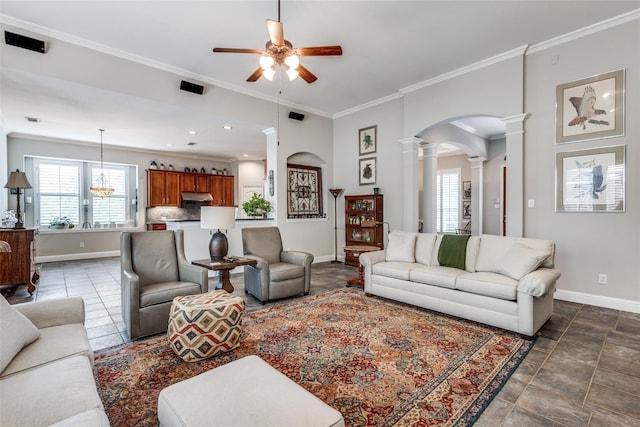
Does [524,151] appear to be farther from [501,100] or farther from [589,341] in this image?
[589,341]

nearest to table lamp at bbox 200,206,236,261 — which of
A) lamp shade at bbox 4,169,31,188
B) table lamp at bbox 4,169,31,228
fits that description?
table lamp at bbox 4,169,31,228

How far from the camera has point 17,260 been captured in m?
4.27

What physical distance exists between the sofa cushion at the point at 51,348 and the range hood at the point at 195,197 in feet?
24.9

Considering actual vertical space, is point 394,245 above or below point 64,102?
below

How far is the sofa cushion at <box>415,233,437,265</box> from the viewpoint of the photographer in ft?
13.0

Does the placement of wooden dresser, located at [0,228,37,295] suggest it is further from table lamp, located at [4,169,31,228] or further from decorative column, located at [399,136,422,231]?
decorative column, located at [399,136,422,231]

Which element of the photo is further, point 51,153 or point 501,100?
point 51,153

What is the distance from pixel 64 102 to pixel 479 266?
630cm

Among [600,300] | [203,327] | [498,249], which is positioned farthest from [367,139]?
[203,327]

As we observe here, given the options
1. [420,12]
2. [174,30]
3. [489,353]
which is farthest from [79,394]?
[420,12]

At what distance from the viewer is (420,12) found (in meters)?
3.35

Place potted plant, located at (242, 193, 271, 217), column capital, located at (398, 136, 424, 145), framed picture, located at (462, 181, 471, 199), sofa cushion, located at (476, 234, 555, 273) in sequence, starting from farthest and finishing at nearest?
framed picture, located at (462, 181, 471, 199), potted plant, located at (242, 193, 271, 217), column capital, located at (398, 136, 424, 145), sofa cushion, located at (476, 234, 555, 273)

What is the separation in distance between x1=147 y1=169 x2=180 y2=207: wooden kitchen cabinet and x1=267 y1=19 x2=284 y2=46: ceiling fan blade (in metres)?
7.18

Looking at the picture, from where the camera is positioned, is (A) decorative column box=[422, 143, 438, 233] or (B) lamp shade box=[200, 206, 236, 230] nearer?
(B) lamp shade box=[200, 206, 236, 230]
